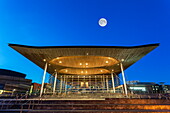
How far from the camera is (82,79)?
3312 cm

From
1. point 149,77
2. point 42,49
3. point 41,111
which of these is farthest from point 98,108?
point 149,77

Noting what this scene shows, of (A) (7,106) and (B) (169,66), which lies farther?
(B) (169,66)

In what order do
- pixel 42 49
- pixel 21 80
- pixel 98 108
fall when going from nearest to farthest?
1. pixel 98 108
2. pixel 42 49
3. pixel 21 80

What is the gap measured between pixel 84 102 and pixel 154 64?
8871 inches

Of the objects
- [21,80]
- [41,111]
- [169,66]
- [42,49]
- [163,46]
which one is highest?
[163,46]

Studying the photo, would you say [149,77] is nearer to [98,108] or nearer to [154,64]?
[154,64]

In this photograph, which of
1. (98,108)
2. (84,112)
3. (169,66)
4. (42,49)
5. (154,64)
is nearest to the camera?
(84,112)

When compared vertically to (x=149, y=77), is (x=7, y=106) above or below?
below

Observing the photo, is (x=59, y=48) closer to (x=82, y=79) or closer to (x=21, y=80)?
(x=82, y=79)

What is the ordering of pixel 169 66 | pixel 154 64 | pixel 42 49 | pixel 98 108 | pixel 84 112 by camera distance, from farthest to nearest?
pixel 154 64, pixel 169 66, pixel 42 49, pixel 98 108, pixel 84 112

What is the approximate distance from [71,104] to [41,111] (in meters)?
2.41

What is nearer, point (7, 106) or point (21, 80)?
point (7, 106)

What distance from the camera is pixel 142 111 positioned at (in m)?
7.20

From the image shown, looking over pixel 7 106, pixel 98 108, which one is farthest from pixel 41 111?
pixel 98 108
